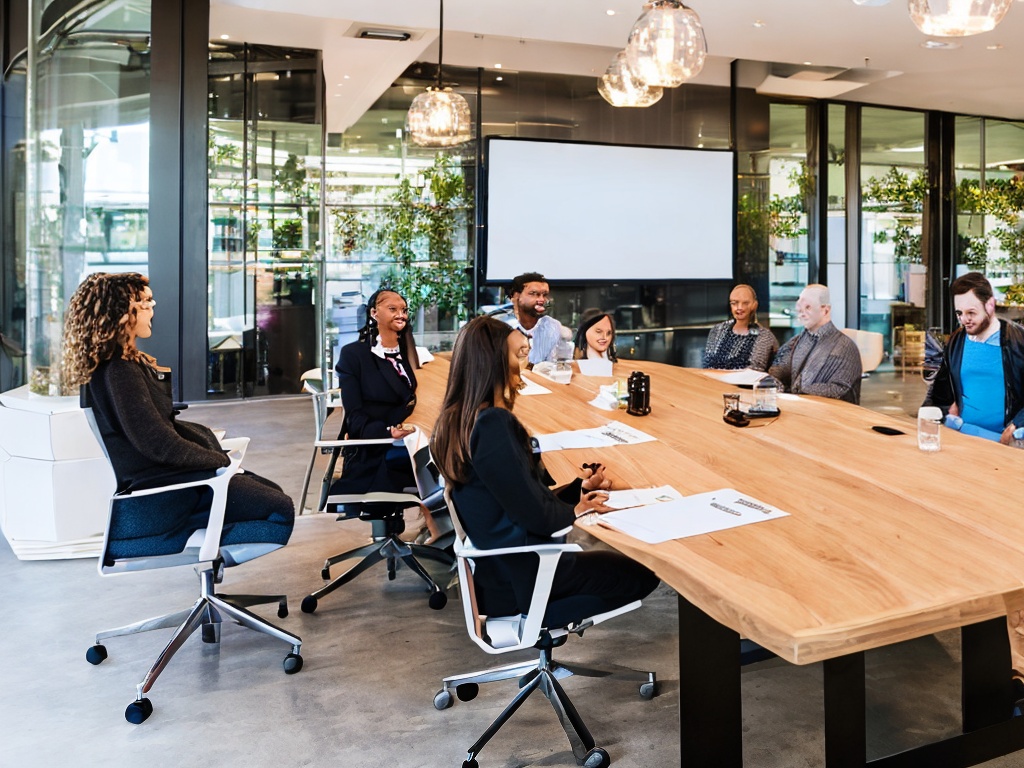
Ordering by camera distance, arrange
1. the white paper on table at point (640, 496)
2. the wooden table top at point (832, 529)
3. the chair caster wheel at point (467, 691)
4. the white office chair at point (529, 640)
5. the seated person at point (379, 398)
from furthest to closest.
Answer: the seated person at point (379, 398)
the chair caster wheel at point (467, 691)
the white paper on table at point (640, 496)
the white office chair at point (529, 640)
the wooden table top at point (832, 529)

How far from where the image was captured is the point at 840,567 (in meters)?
2.04

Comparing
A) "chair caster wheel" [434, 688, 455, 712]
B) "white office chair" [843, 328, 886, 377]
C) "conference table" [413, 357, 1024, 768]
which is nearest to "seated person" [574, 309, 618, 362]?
"white office chair" [843, 328, 886, 377]

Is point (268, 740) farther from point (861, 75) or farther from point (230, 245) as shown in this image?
point (861, 75)

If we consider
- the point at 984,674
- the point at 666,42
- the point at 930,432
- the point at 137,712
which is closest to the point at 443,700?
the point at 137,712

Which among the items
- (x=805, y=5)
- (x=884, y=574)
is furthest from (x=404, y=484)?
(x=805, y=5)

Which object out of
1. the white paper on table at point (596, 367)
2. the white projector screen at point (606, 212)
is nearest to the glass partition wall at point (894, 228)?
the white projector screen at point (606, 212)

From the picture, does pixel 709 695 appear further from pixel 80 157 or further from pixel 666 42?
pixel 80 157

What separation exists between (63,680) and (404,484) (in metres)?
1.47

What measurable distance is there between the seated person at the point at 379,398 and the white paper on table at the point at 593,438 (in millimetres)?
688

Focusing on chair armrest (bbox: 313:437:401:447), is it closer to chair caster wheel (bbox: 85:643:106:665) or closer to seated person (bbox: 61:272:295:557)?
seated person (bbox: 61:272:295:557)

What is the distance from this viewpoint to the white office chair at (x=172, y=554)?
3.08 meters

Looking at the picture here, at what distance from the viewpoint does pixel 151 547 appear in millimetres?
3152

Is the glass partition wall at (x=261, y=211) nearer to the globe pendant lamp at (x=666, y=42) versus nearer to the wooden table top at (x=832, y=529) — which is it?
the wooden table top at (x=832, y=529)

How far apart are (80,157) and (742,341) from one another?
509 centimetres
